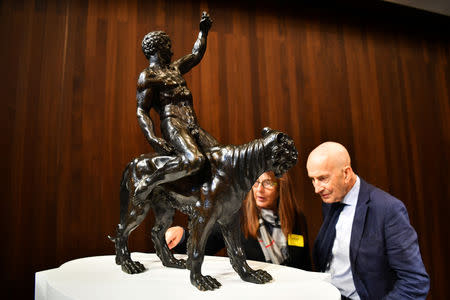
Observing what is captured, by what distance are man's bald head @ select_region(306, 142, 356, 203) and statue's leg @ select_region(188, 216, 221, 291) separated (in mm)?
1019

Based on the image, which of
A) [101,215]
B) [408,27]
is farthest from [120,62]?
[408,27]

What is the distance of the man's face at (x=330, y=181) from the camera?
2111 mm

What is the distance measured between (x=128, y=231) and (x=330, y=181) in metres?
1.28

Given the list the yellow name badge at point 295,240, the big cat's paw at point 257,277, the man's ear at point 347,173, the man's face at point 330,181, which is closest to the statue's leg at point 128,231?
the big cat's paw at point 257,277

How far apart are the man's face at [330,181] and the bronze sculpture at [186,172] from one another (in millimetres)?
826

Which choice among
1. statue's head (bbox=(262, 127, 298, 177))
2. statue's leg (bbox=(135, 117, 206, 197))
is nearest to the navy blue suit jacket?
statue's head (bbox=(262, 127, 298, 177))

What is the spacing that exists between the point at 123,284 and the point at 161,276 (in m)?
0.19

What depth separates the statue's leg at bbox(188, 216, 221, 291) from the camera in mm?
1320

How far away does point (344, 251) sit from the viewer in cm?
200

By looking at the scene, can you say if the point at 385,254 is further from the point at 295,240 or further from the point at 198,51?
the point at 198,51

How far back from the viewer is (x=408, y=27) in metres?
3.46

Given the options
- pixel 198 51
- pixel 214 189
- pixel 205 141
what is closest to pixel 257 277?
pixel 214 189

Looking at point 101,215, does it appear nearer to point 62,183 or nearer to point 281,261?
point 62,183

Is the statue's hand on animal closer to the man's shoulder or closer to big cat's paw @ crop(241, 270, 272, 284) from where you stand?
big cat's paw @ crop(241, 270, 272, 284)
